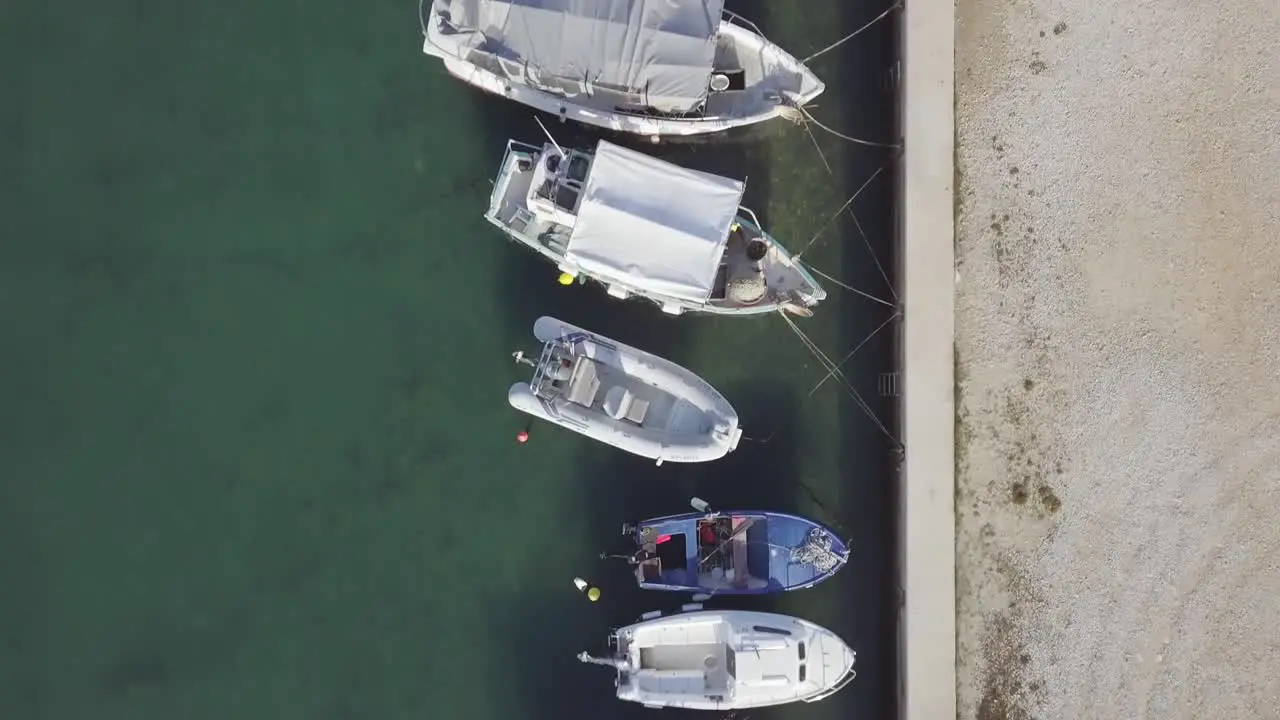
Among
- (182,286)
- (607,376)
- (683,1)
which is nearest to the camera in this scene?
(683,1)

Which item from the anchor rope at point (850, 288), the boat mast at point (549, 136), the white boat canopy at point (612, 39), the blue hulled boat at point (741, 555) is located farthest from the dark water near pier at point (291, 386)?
the white boat canopy at point (612, 39)

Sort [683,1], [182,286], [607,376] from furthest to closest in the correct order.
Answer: [182,286]
[607,376]
[683,1]

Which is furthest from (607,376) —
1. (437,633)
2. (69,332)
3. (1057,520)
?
(69,332)

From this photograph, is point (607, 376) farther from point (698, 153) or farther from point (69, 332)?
point (69, 332)

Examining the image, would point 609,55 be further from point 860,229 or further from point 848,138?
point 860,229

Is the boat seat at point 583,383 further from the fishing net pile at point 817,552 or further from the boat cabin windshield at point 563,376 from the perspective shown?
the fishing net pile at point 817,552

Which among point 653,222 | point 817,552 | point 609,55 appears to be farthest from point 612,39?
point 817,552

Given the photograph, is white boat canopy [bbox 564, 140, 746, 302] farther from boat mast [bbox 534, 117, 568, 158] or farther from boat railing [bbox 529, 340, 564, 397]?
boat railing [bbox 529, 340, 564, 397]
